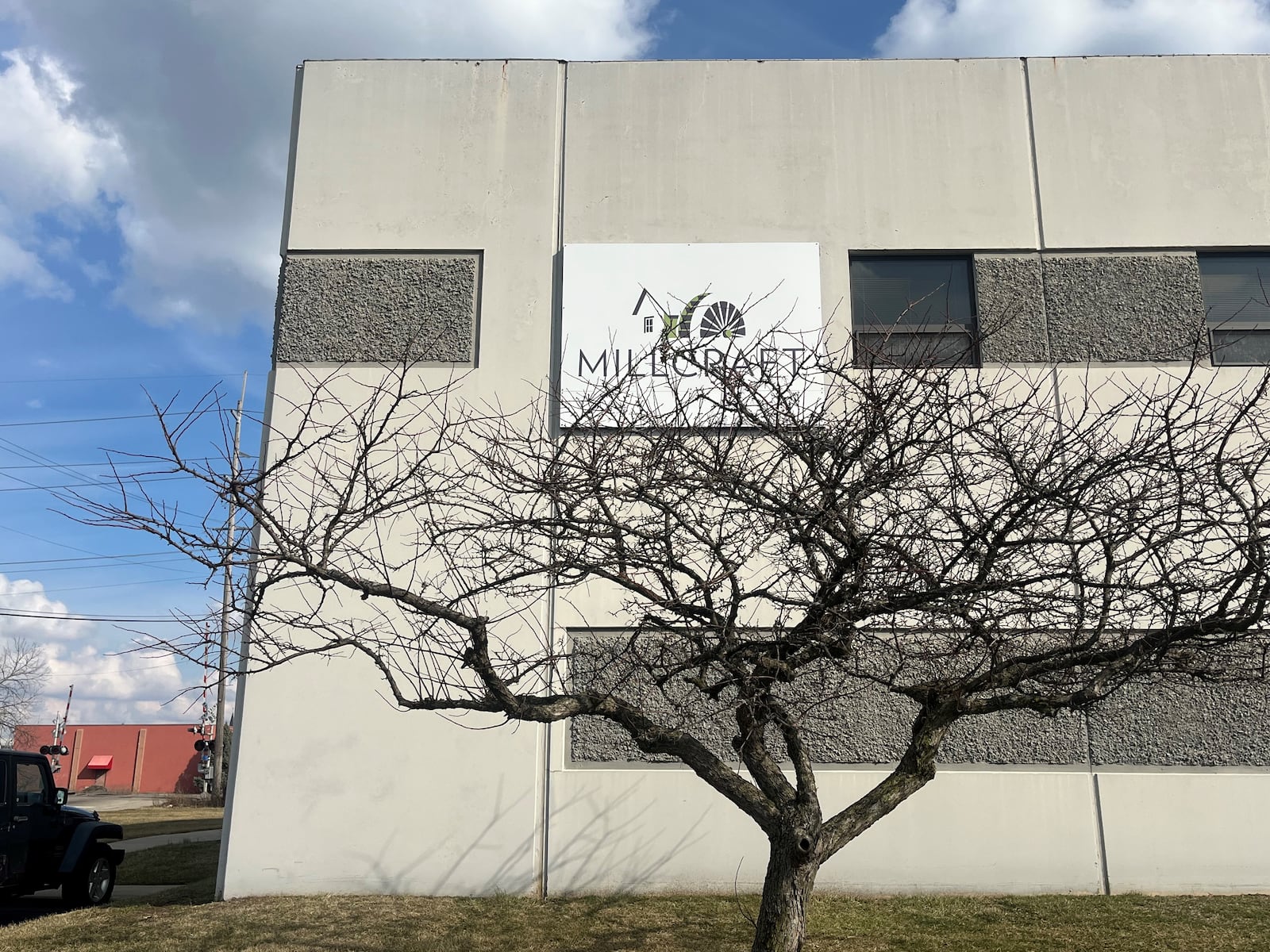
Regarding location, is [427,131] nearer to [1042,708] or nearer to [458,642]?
[458,642]

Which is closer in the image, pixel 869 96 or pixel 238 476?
pixel 238 476

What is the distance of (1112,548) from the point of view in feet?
16.1

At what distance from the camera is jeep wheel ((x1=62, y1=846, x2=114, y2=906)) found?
1035 cm

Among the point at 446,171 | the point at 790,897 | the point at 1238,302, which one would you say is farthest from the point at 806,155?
the point at 790,897

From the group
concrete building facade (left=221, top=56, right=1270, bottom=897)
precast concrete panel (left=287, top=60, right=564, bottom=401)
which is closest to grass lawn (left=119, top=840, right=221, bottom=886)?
concrete building facade (left=221, top=56, right=1270, bottom=897)

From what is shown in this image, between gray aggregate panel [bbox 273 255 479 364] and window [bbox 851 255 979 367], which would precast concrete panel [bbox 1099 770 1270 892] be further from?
gray aggregate panel [bbox 273 255 479 364]

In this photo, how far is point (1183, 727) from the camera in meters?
9.30

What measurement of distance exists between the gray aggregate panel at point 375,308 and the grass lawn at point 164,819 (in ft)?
34.8

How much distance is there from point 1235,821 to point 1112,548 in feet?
19.3

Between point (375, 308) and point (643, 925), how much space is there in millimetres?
6551

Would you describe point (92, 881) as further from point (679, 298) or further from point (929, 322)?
point (929, 322)

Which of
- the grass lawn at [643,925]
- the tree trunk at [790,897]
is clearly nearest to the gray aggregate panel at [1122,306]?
the grass lawn at [643,925]

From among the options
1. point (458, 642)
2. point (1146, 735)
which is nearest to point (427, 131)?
point (458, 642)

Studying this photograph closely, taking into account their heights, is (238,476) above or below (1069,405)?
below
